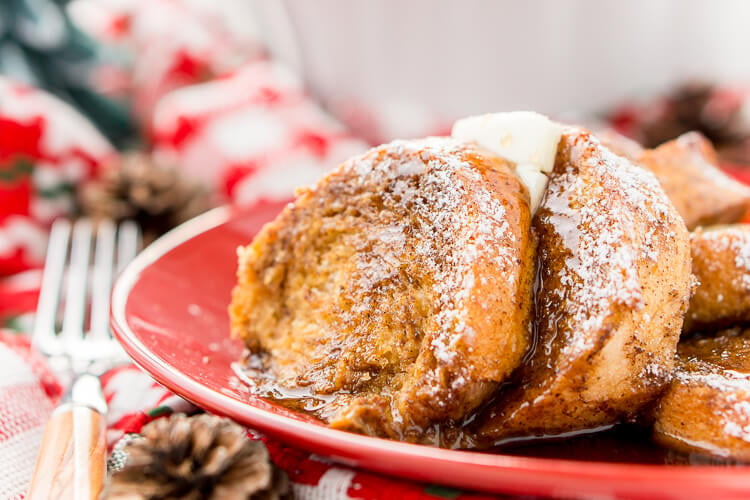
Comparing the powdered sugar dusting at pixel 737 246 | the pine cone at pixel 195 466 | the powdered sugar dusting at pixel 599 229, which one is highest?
the powdered sugar dusting at pixel 599 229

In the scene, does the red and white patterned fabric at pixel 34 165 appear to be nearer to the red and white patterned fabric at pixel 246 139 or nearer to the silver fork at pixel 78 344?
the silver fork at pixel 78 344

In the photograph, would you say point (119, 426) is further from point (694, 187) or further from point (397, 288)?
point (694, 187)

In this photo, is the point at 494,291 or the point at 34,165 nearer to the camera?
the point at 494,291

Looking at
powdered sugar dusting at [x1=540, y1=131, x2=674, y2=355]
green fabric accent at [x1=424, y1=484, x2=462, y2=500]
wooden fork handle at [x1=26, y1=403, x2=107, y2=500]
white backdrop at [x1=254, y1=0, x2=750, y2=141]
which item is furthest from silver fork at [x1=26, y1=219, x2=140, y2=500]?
white backdrop at [x1=254, y1=0, x2=750, y2=141]

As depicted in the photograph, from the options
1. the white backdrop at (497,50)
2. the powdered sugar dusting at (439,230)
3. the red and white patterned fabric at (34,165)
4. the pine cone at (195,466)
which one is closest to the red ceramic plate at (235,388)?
the pine cone at (195,466)

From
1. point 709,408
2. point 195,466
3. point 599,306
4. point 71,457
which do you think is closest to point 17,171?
point 71,457

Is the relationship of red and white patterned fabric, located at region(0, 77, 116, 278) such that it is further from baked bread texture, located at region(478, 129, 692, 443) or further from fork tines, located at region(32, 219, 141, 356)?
baked bread texture, located at region(478, 129, 692, 443)

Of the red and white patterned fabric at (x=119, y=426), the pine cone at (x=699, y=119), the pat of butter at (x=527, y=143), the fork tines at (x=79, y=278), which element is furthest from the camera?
the pine cone at (x=699, y=119)
